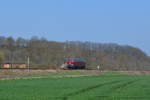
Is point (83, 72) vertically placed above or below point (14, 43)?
below

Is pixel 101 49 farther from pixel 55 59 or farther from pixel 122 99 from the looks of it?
pixel 122 99

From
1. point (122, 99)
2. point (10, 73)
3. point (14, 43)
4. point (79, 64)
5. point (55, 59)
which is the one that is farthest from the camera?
point (14, 43)

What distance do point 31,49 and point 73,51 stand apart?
10.7 metres

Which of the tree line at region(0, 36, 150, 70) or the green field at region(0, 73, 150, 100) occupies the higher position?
the tree line at region(0, 36, 150, 70)

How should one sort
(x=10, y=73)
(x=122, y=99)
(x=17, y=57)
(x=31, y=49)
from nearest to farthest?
1. (x=122, y=99)
2. (x=10, y=73)
3. (x=17, y=57)
4. (x=31, y=49)

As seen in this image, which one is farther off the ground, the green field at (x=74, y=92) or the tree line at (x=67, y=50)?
the tree line at (x=67, y=50)

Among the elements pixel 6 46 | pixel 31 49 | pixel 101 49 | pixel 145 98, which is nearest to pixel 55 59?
pixel 31 49

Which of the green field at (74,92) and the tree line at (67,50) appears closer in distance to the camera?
the green field at (74,92)

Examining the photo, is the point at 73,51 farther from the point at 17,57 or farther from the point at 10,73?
the point at 10,73

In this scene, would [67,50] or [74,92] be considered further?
[67,50]

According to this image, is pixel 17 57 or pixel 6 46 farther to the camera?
pixel 6 46

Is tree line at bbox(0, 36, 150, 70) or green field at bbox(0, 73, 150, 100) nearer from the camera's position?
green field at bbox(0, 73, 150, 100)

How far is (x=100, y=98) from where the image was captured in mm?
18812

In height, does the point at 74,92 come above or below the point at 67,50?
below
